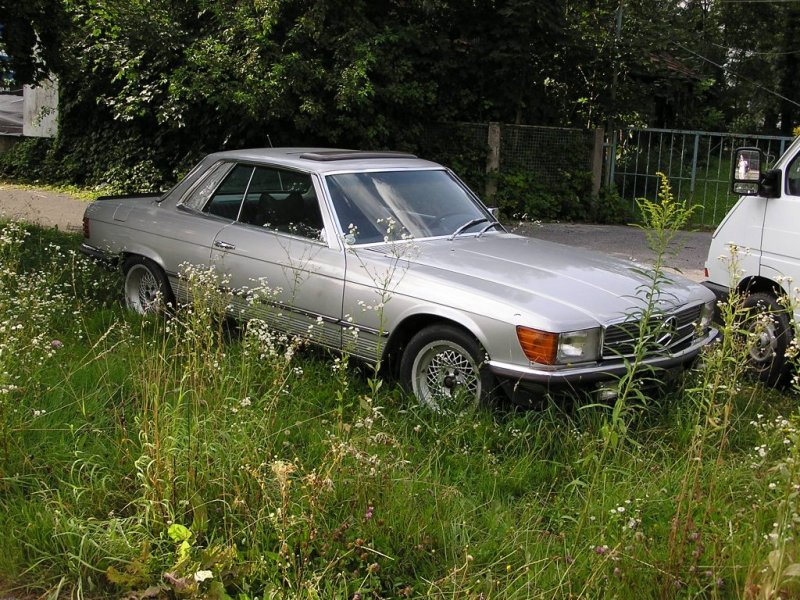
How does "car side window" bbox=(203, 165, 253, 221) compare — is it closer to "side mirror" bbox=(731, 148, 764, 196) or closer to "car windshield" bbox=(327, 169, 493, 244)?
"car windshield" bbox=(327, 169, 493, 244)

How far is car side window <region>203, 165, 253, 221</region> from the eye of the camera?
6.56 meters

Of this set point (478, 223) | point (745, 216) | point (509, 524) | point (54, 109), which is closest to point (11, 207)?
point (54, 109)

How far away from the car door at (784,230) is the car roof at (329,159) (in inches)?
96.8

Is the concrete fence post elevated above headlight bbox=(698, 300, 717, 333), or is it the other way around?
the concrete fence post

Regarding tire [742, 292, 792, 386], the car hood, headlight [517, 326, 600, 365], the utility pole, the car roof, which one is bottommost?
tire [742, 292, 792, 386]

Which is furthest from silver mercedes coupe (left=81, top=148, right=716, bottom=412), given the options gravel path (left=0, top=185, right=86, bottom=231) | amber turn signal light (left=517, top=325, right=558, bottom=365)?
gravel path (left=0, top=185, right=86, bottom=231)

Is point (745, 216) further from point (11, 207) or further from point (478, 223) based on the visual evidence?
point (11, 207)

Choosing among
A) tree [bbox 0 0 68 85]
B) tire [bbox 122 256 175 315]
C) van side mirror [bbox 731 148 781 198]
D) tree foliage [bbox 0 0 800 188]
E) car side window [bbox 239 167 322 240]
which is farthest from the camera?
tree foliage [bbox 0 0 800 188]

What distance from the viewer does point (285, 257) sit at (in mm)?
5867

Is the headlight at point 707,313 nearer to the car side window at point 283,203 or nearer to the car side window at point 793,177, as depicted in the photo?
the car side window at point 793,177

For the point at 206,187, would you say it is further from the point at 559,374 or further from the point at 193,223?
the point at 559,374

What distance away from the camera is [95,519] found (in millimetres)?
3467

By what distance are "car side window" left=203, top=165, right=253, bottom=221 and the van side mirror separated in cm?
355

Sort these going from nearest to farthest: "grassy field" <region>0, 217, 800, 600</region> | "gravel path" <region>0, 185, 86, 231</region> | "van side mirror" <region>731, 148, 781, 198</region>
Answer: "grassy field" <region>0, 217, 800, 600</region>
"van side mirror" <region>731, 148, 781, 198</region>
"gravel path" <region>0, 185, 86, 231</region>
